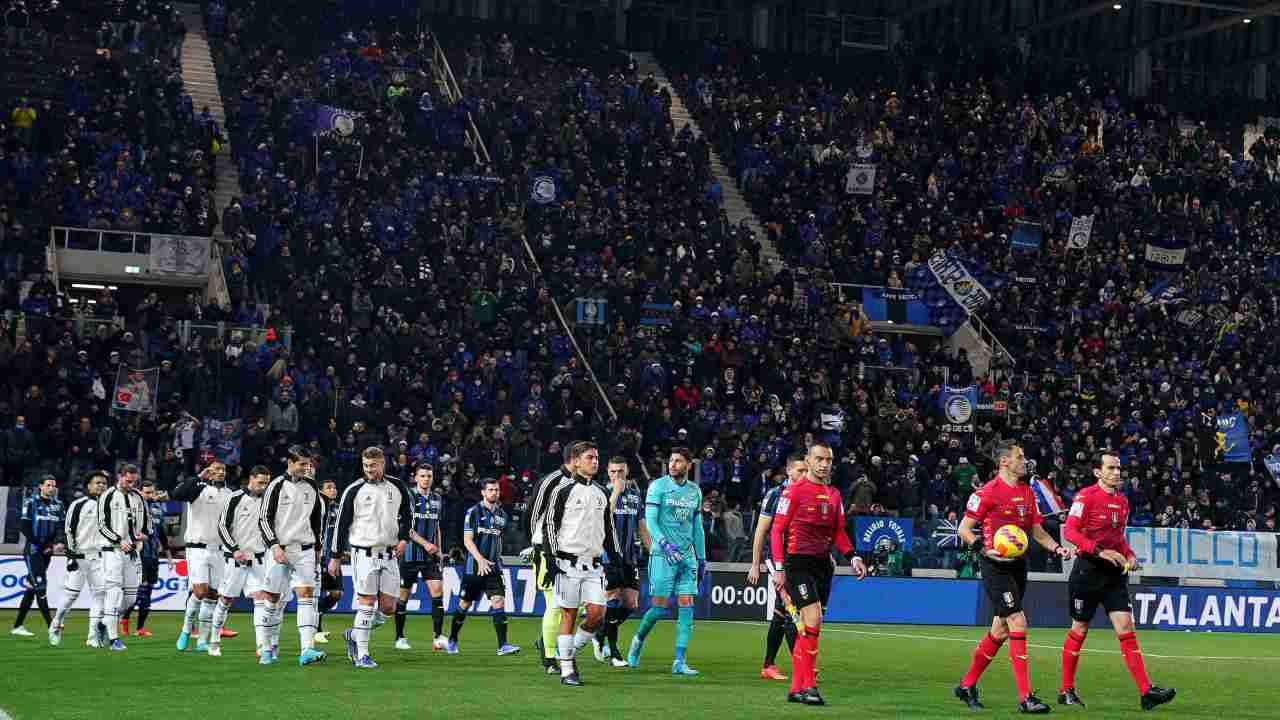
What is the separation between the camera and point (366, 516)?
57.7 feet

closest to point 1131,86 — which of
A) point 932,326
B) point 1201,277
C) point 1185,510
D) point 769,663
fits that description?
point 1201,277

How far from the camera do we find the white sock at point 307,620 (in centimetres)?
1761

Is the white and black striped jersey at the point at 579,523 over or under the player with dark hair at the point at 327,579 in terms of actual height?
over

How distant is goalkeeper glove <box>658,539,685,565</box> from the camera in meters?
17.8

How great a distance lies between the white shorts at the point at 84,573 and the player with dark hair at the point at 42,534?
1690 mm

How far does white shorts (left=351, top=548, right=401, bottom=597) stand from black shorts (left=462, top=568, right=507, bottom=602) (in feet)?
8.72

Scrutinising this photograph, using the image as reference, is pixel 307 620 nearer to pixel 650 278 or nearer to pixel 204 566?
pixel 204 566

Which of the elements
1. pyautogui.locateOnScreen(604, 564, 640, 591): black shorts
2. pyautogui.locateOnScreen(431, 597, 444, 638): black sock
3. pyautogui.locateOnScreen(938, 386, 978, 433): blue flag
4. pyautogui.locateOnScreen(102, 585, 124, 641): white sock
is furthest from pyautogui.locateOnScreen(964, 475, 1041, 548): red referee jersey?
pyautogui.locateOnScreen(938, 386, 978, 433): blue flag

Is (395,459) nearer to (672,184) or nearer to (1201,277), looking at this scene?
(672,184)

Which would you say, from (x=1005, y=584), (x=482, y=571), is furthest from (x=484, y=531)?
(x=1005, y=584)

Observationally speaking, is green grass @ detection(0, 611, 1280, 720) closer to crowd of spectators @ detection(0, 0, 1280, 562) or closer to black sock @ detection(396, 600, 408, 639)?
black sock @ detection(396, 600, 408, 639)

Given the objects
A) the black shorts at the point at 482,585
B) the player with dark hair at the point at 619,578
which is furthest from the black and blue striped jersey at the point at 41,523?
the player with dark hair at the point at 619,578

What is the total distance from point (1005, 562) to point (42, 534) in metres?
15.5

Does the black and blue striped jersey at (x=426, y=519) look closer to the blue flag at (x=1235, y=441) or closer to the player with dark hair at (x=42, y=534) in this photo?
the player with dark hair at (x=42, y=534)
